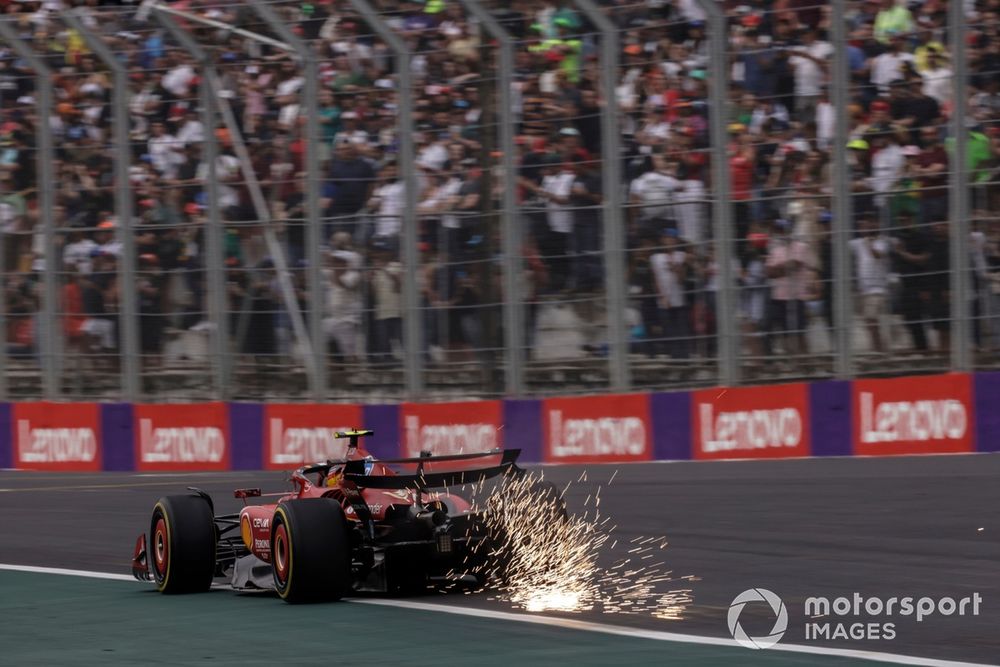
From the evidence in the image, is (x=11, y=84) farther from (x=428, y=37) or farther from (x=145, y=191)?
(x=428, y=37)

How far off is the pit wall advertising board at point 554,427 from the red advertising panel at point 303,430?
0.04 ft

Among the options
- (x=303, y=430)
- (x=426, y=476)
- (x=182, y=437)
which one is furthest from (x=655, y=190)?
(x=426, y=476)

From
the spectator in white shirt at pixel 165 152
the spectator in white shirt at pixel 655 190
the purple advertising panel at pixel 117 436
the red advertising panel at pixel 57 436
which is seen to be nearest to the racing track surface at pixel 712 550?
the purple advertising panel at pixel 117 436

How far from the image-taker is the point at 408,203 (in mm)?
19109

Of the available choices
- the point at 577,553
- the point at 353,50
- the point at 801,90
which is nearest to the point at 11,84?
the point at 353,50

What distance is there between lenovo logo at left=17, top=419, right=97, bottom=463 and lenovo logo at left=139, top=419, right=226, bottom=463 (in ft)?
2.59

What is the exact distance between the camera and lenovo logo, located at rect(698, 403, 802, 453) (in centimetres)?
1694

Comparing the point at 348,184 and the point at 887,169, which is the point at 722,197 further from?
the point at 348,184

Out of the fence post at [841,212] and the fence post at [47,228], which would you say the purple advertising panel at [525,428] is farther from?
the fence post at [47,228]

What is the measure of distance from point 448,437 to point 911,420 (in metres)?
5.10

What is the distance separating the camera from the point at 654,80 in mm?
17875

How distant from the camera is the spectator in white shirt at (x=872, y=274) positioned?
54.9 feet

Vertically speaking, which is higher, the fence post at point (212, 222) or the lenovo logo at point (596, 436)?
the fence post at point (212, 222)

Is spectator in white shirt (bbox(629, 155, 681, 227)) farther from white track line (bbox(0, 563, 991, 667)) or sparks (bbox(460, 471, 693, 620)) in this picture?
white track line (bbox(0, 563, 991, 667))
